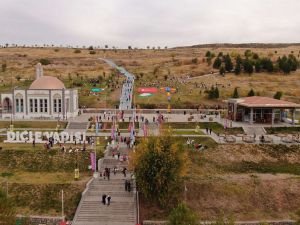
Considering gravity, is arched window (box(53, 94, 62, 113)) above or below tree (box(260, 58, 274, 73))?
below

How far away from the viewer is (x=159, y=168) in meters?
33.2

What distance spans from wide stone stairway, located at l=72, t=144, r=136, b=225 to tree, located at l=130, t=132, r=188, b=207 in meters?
2.07

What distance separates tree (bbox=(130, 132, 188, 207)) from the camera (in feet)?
109

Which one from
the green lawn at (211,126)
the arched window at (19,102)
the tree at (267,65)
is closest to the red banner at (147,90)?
the green lawn at (211,126)

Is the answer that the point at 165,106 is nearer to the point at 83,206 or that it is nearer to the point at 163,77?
the point at 163,77

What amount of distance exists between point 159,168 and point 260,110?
28.3 m

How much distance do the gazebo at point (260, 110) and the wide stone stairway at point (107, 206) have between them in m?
24.6

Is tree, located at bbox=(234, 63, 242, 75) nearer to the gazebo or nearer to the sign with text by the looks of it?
the gazebo

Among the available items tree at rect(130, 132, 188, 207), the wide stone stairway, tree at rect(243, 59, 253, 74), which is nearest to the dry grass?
tree at rect(243, 59, 253, 74)

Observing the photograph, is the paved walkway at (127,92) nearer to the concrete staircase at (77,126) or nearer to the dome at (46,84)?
the dome at (46,84)

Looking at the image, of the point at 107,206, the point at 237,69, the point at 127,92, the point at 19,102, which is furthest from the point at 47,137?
the point at 237,69

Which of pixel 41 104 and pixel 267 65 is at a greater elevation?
pixel 267 65

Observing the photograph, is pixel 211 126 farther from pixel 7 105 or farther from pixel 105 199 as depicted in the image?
pixel 7 105

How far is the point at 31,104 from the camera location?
60.9 metres
